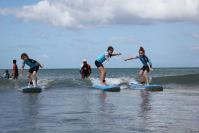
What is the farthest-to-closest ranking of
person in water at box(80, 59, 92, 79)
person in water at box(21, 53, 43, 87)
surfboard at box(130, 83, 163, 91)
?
person in water at box(80, 59, 92, 79) → person in water at box(21, 53, 43, 87) → surfboard at box(130, 83, 163, 91)

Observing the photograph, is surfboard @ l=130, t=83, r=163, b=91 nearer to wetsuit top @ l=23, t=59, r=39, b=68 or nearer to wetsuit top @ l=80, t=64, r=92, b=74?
wetsuit top @ l=80, t=64, r=92, b=74

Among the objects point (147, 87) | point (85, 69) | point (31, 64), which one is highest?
point (31, 64)

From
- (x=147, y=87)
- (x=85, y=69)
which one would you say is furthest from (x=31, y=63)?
(x=85, y=69)

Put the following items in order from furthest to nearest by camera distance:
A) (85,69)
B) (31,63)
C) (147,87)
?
(85,69) → (31,63) → (147,87)

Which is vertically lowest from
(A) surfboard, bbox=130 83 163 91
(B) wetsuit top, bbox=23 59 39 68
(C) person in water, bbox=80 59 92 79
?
(A) surfboard, bbox=130 83 163 91

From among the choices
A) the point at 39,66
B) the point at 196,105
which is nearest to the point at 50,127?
the point at 196,105

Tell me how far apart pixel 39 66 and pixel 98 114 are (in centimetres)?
1153

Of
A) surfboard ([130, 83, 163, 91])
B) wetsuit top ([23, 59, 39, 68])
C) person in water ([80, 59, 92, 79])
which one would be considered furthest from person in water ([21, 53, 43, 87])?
person in water ([80, 59, 92, 79])

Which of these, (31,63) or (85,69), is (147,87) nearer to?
(31,63)

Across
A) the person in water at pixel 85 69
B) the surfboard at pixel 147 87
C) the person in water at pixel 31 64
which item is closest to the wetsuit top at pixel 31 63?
the person in water at pixel 31 64

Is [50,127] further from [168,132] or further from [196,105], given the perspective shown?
[196,105]

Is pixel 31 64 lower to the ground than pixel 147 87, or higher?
higher

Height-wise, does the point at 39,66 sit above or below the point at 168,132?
above

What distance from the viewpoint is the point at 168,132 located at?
27.5ft
